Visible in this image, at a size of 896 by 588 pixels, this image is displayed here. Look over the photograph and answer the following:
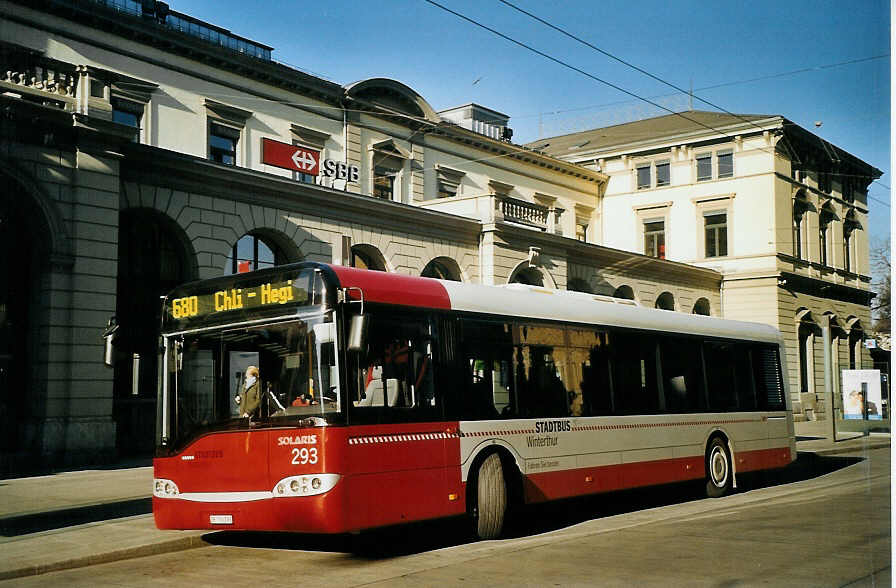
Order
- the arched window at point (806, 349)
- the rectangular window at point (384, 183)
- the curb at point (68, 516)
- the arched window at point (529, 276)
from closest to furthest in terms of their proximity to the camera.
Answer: the curb at point (68, 516)
the arched window at point (806, 349)
the arched window at point (529, 276)
the rectangular window at point (384, 183)

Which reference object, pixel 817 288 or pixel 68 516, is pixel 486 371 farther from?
pixel 817 288

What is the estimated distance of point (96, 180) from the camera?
64.3 feet

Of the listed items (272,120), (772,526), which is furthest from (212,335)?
(272,120)

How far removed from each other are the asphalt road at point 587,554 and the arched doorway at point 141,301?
10.8m

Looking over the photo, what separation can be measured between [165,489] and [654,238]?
39603 mm

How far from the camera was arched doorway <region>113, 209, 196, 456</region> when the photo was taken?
21.7 m

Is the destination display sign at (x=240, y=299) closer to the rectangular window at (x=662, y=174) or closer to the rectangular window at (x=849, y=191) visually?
the rectangular window at (x=849, y=191)

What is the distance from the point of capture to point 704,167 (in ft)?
147

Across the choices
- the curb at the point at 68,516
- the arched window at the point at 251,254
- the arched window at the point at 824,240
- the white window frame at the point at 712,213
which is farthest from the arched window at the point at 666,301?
the curb at the point at 68,516

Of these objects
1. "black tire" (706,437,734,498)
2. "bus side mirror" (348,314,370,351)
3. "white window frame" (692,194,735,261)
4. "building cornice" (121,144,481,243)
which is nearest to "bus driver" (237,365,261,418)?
"bus side mirror" (348,314,370,351)

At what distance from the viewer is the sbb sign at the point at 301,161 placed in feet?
84.2

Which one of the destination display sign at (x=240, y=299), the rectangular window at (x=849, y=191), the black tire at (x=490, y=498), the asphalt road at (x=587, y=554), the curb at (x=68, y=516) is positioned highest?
the rectangular window at (x=849, y=191)

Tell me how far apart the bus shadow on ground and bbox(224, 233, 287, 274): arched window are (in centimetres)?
1196

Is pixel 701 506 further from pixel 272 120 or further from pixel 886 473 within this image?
pixel 272 120
